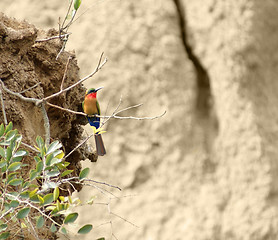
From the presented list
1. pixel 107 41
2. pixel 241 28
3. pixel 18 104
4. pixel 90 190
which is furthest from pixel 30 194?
pixel 241 28

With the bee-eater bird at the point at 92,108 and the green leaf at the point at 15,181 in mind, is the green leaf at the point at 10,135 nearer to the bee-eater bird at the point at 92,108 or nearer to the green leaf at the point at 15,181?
the green leaf at the point at 15,181

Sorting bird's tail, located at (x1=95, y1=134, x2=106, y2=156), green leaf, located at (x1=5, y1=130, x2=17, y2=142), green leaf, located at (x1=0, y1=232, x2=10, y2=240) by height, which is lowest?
bird's tail, located at (x1=95, y1=134, x2=106, y2=156)

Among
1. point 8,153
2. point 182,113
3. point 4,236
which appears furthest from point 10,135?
point 182,113

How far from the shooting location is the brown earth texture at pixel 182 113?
5.20 m

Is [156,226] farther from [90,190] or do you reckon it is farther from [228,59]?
[228,59]

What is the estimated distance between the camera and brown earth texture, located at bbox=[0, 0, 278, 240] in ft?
17.1

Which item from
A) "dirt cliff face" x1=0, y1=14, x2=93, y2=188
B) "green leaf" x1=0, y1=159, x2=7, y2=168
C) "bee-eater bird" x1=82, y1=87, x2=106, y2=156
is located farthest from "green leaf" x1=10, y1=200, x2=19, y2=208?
"bee-eater bird" x1=82, y1=87, x2=106, y2=156

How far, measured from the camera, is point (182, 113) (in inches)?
213

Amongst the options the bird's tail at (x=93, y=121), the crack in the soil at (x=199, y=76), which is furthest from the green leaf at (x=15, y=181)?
the crack in the soil at (x=199, y=76)

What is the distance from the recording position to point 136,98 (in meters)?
5.32

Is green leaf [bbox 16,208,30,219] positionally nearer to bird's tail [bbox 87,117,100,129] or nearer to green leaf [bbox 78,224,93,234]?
green leaf [bbox 78,224,93,234]

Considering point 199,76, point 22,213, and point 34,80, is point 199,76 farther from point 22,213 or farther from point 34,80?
point 22,213

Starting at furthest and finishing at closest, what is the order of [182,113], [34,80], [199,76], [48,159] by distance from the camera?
[199,76] < [182,113] < [34,80] < [48,159]

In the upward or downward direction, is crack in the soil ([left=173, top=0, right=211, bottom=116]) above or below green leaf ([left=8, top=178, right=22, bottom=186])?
below
